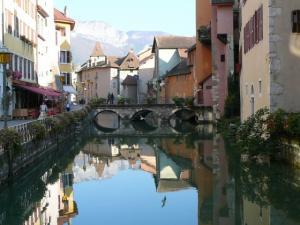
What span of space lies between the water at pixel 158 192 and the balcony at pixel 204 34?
27.0 m

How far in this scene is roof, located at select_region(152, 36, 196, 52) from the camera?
93.5 m

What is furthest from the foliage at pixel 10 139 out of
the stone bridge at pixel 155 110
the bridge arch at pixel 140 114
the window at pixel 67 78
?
the window at pixel 67 78

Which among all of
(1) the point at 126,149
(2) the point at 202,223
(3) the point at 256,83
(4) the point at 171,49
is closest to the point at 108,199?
(2) the point at 202,223

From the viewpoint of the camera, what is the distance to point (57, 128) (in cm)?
3256

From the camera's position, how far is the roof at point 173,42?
93500mm

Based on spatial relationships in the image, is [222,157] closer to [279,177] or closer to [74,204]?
[279,177]

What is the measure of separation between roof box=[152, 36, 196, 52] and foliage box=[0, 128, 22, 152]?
74.0 metres

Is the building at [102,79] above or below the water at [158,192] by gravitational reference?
above

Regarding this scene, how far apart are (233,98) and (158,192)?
26.7m

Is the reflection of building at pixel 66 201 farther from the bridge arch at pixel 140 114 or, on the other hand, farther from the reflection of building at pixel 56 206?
the bridge arch at pixel 140 114

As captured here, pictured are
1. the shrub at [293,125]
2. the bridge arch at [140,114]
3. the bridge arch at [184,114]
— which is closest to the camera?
the shrub at [293,125]

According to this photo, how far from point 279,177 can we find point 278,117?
318 centimetres

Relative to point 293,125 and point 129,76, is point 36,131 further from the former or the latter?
point 129,76

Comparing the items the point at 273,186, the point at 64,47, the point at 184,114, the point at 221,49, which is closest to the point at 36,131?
the point at 273,186
